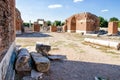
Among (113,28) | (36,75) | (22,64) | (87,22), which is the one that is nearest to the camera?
(36,75)

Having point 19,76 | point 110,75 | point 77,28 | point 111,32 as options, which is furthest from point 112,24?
point 19,76

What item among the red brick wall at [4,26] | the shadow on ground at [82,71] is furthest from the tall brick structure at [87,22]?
the red brick wall at [4,26]

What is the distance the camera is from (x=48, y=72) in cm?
669

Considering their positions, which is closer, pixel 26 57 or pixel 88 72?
pixel 26 57

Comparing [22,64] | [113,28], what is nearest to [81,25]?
[113,28]

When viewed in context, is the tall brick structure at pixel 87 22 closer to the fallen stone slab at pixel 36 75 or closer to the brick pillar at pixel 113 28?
the brick pillar at pixel 113 28

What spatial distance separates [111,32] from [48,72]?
948 inches

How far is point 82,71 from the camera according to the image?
7203 millimetres

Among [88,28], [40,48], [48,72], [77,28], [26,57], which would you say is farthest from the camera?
[77,28]

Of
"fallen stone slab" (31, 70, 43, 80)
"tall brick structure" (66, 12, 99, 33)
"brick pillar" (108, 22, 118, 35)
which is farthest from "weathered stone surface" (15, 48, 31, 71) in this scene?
"tall brick structure" (66, 12, 99, 33)

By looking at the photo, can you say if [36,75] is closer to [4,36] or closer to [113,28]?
[4,36]

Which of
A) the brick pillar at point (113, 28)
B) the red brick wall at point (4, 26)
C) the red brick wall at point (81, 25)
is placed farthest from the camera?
the red brick wall at point (81, 25)

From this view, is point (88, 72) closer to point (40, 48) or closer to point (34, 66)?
point (34, 66)

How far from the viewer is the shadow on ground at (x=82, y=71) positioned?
6.43 m
